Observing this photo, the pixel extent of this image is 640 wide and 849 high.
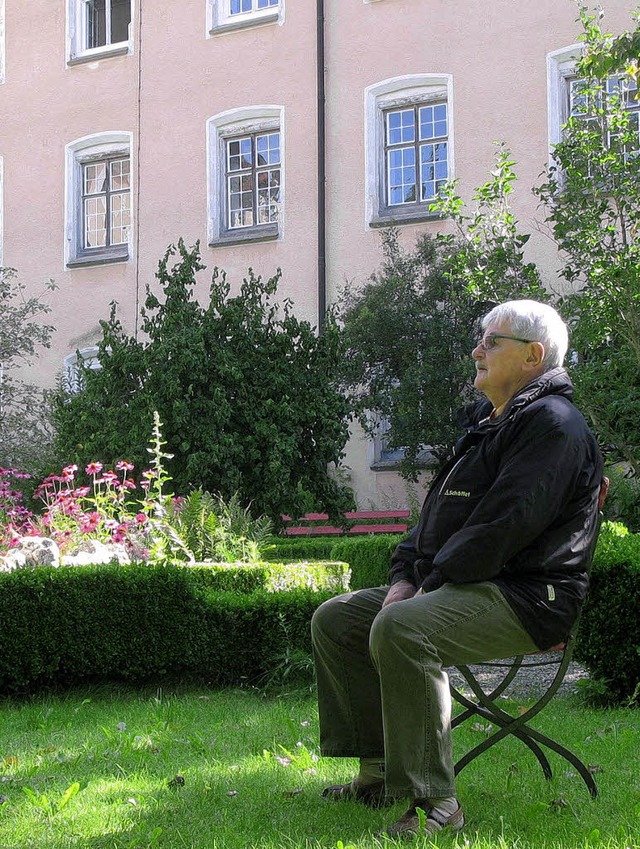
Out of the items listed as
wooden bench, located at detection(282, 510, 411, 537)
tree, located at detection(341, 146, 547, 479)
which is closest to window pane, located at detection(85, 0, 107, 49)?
tree, located at detection(341, 146, 547, 479)

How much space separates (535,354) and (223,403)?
27.5 ft

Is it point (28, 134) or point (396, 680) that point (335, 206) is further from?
point (396, 680)

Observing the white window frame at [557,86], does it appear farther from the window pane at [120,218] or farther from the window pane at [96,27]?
the window pane at [96,27]

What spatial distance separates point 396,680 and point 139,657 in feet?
13.6

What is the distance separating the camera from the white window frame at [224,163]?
1861cm

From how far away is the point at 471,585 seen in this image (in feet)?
12.1

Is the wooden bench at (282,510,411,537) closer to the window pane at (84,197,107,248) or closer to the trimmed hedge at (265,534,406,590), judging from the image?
the trimmed hedge at (265,534,406,590)

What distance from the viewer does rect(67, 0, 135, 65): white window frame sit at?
20.2 m

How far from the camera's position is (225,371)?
1227cm

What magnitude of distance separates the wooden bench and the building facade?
62cm

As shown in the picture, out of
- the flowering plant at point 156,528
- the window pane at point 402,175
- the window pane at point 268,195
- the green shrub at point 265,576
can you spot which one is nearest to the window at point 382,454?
the window pane at point 402,175

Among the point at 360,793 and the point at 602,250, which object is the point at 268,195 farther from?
the point at 360,793

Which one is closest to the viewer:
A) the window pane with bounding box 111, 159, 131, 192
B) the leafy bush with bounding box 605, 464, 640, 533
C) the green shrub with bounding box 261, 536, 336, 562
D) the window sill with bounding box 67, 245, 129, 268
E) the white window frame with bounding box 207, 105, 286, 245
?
the leafy bush with bounding box 605, 464, 640, 533

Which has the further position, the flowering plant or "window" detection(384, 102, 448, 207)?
"window" detection(384, 102, 448, 207)
